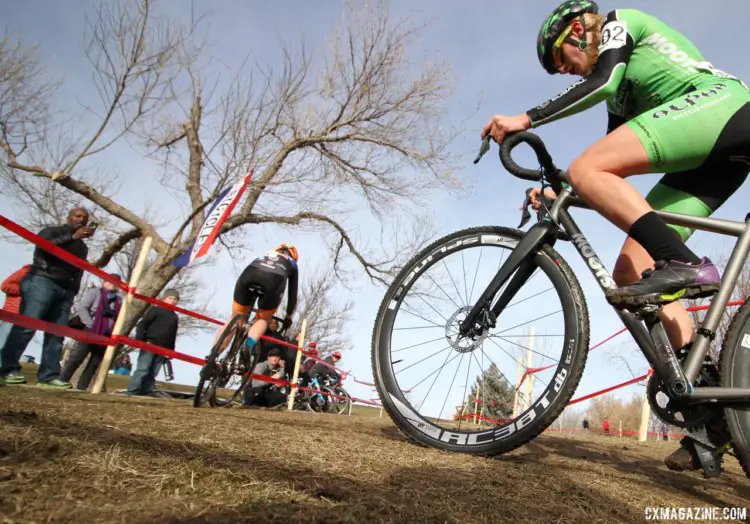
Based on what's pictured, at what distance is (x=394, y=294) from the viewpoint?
9.50 ft

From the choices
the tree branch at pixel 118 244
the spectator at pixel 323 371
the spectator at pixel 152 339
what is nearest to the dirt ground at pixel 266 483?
the spectator at pixel 152 339

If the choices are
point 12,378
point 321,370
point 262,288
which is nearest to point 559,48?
point 262,288

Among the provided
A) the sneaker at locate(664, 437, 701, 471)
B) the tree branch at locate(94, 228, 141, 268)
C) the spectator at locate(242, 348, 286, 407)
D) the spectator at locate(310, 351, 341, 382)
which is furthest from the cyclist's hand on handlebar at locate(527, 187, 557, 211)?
the tree branch at locate(94, 228, 141, 268)

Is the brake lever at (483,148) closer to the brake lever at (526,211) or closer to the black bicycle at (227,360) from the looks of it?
the brake lever at (526,211)

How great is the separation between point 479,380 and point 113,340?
14.3 ft

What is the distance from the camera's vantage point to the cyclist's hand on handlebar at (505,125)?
7.92 ft

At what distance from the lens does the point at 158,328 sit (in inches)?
302

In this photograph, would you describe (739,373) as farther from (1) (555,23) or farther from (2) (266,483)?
(2) (266,483)

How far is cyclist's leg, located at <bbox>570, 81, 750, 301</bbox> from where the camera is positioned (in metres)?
1.94

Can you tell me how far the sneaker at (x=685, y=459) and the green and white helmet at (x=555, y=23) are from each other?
201 cm

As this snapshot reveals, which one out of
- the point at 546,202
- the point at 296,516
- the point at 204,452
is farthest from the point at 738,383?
the point at 204,452

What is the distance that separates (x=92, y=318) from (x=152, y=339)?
0.99 m

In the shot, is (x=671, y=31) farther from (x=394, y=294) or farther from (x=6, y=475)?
(x=6, y=475)

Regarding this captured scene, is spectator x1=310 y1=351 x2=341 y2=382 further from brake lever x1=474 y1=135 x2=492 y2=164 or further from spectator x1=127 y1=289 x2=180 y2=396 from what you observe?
brake lever x1=474 y1=135 x2=492 y2=164
